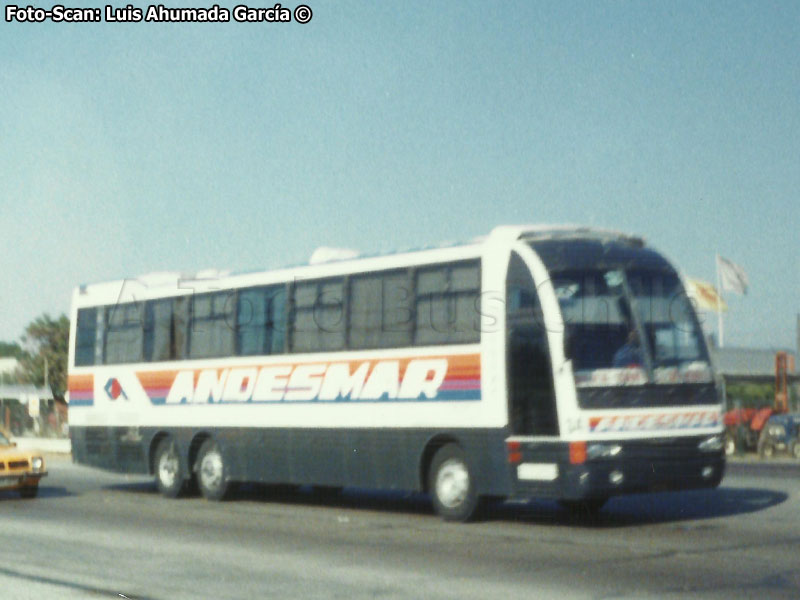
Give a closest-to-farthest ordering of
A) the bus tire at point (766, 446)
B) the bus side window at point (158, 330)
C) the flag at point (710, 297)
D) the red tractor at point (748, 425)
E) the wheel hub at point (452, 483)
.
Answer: the wheel hub at point (452, 483) < the bus side window at point (158, 330) < the bus tire at point (766, 446) < the red tractor at point (748, 425) < the flag at point (710, 297)

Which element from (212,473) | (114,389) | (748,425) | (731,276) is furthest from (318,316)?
(731,276)

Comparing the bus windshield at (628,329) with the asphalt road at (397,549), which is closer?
the asphalt road at (397,549)

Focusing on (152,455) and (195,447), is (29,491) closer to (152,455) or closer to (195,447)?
(152,455)

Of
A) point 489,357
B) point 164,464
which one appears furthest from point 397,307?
point 164,464

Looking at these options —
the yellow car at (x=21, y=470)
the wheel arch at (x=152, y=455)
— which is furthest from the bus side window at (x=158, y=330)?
the yellow car at (x=21, y=470)

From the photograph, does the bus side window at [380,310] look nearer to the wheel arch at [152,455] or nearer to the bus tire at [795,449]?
the wheel arch at [152,455]

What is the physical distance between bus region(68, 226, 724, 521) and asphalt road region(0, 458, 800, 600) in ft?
2.26

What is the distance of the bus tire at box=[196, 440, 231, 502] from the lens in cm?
2094

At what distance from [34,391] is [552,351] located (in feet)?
187

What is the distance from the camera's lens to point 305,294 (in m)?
19.2

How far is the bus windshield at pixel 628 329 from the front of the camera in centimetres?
1531

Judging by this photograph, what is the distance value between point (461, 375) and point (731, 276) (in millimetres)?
35863

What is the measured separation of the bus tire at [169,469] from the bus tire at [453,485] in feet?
20.7

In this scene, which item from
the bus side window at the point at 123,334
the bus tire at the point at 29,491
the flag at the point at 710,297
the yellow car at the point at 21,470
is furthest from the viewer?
the flag at the point at 710,297
